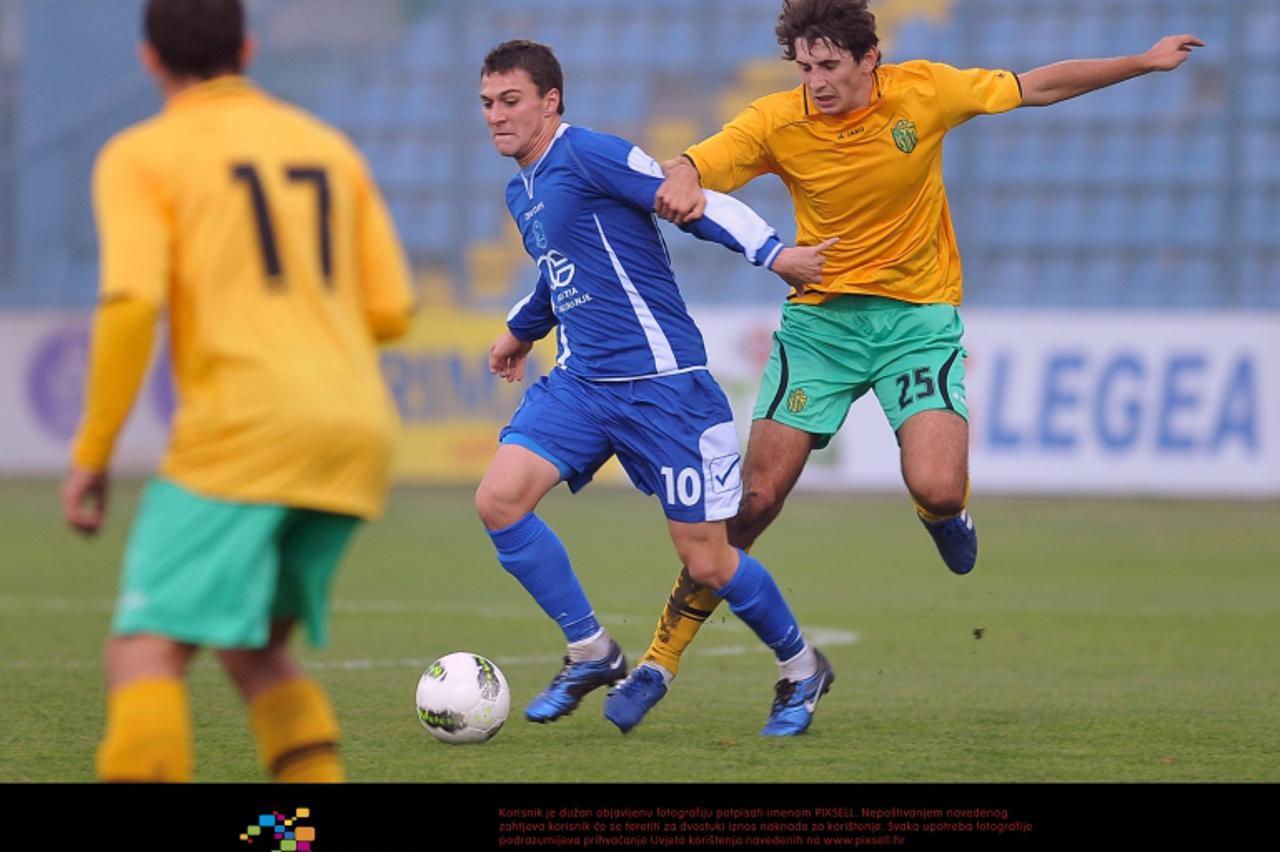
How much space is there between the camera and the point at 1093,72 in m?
6.62

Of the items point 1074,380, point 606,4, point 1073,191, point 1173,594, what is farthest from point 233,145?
point 606,4

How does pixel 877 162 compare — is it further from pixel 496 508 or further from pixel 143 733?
pixel 143 733

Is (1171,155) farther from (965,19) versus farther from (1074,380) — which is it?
(1074,380)

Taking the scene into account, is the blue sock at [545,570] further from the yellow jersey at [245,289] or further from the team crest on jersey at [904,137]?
the yellow jersey at [245,289]

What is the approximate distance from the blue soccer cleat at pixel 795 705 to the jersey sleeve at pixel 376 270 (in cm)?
243

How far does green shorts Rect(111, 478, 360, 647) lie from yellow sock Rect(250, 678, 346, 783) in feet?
0.88

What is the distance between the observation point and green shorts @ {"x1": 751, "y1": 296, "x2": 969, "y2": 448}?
670 cm

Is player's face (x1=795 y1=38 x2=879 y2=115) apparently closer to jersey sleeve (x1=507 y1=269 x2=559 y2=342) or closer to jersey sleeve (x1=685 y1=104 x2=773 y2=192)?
jersey sleeve (x1=685 y1=104 x2=773 y2=192)

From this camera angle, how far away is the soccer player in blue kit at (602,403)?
20.0ft

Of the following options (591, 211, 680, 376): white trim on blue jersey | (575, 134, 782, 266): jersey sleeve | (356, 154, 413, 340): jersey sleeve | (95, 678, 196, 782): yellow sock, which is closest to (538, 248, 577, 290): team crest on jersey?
(591, 211, 680, 376): white trim on blue jersey

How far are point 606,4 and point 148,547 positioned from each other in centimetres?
2114

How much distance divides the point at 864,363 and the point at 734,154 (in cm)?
87

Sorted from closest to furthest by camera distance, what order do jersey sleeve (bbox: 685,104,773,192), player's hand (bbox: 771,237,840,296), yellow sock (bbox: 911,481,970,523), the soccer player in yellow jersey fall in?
1. player's hand (bbox: 771,237,840,296)
2. jersey sleeve (bbox: 685,104,773,192)
3. the soccer player in yellow jersey
4. yellow sock (bbox: 911,481,970,523)

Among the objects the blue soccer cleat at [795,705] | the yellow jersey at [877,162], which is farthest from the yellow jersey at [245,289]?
the yellow jersey at [877,162]
